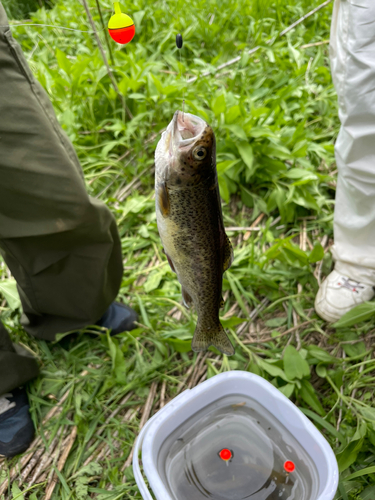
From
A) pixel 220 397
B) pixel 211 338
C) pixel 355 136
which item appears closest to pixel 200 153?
pixel 211 338

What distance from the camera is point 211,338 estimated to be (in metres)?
1.86

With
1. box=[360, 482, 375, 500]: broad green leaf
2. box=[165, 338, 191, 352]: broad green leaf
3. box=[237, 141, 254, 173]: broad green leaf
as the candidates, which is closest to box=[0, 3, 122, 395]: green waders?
box=[165, 338, 191, 352]: broad green leaf

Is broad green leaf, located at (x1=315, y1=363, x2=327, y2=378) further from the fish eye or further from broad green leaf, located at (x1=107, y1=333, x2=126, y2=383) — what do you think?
the fish eye

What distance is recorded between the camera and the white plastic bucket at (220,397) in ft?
5.74

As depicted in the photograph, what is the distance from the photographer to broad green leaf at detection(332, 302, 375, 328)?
7.88 feet

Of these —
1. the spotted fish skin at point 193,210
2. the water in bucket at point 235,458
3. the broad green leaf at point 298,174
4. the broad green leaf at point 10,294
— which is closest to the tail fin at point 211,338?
the spotted fish skin at point 193,210

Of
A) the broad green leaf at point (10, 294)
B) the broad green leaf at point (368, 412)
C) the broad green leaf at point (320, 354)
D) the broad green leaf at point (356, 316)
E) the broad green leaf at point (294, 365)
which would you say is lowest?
the broad green leaf at point (368, 412)

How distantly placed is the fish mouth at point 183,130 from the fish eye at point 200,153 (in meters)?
0.03

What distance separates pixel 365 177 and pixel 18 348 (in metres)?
2.32

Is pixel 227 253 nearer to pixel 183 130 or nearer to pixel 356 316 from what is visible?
pixel 183 130

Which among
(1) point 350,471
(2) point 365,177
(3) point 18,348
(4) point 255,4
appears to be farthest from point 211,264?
(4) point 255,4

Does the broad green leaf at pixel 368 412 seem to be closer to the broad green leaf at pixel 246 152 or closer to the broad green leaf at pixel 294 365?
the broad green leaf at pixel 294 365

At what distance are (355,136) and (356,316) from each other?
1072mm

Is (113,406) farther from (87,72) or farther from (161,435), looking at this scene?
(87,72)
